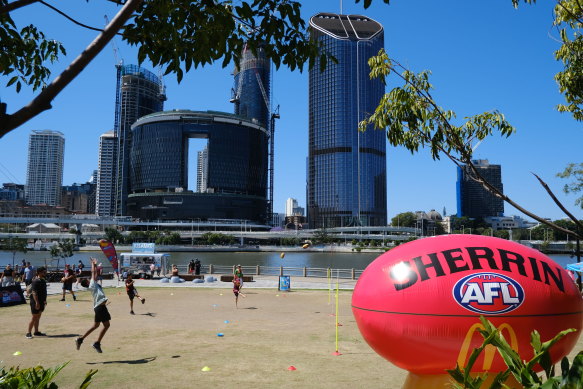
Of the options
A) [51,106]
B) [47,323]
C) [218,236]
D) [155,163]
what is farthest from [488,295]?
[155,163]

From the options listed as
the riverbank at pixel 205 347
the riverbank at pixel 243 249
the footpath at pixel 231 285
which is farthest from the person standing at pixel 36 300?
the riverbank at pixel 243 249

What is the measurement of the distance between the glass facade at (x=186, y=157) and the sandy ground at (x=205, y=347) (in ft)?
526

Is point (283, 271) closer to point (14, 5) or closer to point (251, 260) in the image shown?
point (14, 5)

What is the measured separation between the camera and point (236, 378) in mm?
9031

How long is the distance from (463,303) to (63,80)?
5402 mm

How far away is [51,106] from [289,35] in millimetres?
2800

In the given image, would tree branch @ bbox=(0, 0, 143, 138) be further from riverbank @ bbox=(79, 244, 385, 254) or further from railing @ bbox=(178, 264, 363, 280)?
riverbank @ bbox=(79, 244, 385, 254)

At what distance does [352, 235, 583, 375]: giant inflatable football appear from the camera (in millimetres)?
5848

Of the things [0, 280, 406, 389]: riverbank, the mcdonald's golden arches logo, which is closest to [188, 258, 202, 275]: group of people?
[0, 280, 406, 389]: riverbank

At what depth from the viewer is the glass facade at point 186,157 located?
178 metres

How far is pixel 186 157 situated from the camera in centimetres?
17825

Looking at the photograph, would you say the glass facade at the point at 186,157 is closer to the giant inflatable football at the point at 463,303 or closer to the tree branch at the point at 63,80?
the giant inflatable football at the point at 463,303

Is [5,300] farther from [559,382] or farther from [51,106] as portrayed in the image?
[559,382]

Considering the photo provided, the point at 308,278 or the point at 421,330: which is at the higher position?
the point at 421,330
